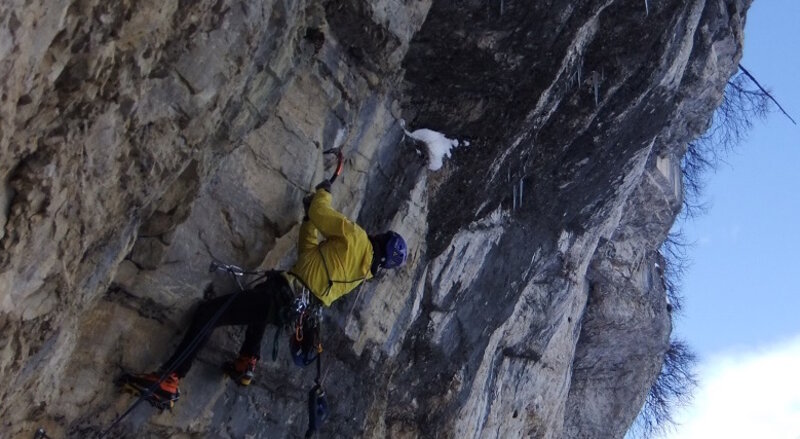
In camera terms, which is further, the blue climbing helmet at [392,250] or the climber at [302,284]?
the blue climbing helmet at [392,250]

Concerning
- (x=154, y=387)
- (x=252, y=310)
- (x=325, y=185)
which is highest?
(x=325, y=185)

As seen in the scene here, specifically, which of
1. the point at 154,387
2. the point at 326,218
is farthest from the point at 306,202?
the point at 154,387

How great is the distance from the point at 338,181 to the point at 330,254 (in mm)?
1052

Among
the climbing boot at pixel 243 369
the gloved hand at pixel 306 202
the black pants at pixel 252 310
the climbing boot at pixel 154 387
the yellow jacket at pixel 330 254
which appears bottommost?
the climbing boot at pixel 154 387

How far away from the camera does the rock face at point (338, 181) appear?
4.07m

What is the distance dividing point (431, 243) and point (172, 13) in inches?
184

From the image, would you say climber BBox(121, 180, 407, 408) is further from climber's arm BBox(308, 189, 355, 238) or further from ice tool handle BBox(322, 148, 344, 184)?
ice tool handle BBox(322, 148, 344, 184)

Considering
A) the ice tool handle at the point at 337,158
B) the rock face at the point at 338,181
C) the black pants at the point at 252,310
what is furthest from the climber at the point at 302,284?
the ice tool handle at the point at 337,158

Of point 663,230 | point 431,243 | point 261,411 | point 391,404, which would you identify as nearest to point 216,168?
point 261,411

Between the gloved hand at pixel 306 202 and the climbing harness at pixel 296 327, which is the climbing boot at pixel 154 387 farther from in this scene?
the gloved hand at pixel 306 202

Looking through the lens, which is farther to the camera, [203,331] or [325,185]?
[325,185]

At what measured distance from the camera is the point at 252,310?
18.8 feet

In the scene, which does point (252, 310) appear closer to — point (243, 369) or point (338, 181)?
point (243, 369)

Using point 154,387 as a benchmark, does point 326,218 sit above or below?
above
